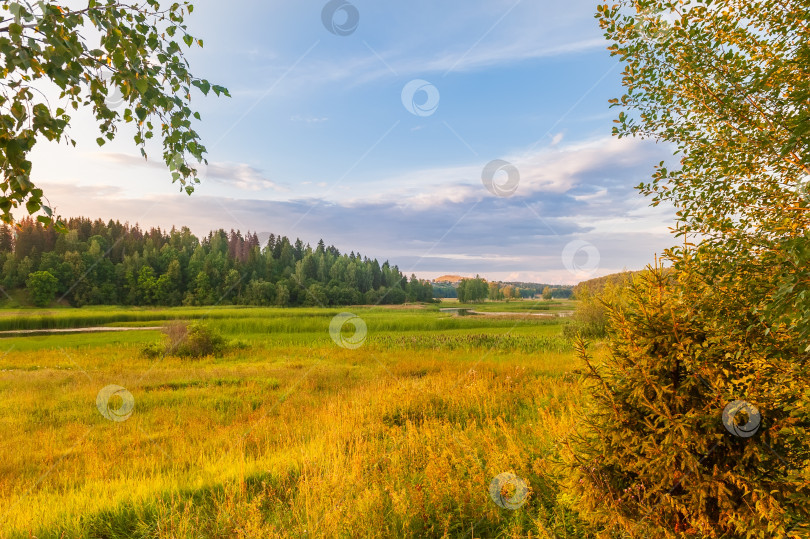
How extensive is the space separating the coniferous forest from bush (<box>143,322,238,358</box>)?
2217 inches

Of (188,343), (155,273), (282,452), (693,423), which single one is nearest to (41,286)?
(155,273)

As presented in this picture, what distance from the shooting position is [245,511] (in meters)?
4.95

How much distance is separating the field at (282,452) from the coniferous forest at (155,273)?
64.8 meters

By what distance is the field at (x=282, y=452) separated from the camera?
15.5 feet

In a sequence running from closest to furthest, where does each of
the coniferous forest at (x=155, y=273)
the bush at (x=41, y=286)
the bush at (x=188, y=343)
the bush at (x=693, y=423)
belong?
the bush at (x=693, y=423)
the bush at (x=188, y=343)
the bush at (x=41, y=286)
the coniferous forest at (x=155, y=273)

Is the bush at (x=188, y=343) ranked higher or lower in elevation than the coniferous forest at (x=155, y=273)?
lower

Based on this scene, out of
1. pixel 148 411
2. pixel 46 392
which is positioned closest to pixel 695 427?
pixel 148 411

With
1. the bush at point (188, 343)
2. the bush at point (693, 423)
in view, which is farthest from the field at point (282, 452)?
the bush at point (188, 343)

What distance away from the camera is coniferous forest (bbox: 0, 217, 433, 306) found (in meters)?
66.7

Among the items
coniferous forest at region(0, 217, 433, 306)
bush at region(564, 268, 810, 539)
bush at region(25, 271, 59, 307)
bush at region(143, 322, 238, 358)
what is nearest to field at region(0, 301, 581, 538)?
bush at region(564, 268, 810, 539)

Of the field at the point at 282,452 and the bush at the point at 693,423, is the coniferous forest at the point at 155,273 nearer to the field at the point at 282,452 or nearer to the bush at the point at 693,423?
the field at the point at 282,452

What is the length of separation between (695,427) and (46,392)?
19.6 meters

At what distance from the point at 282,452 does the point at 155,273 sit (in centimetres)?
8797

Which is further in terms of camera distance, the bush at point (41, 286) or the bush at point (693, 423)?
the bush at point (41, 286)
